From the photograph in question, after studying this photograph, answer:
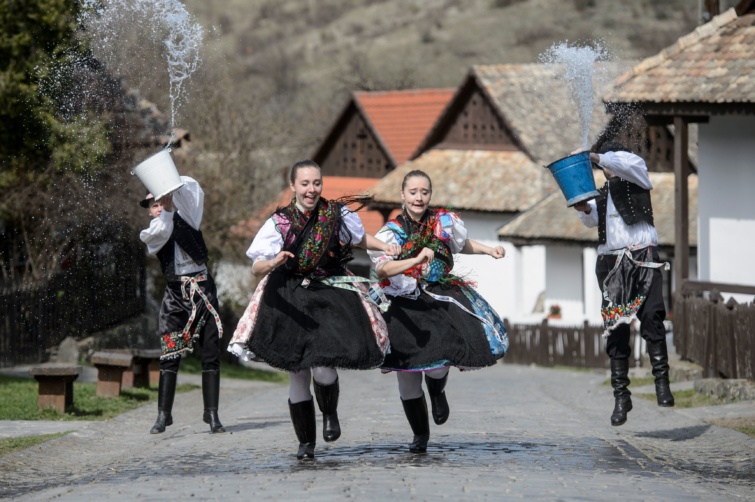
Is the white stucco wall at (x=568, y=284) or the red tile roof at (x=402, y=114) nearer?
the white stucco wall at (x=568, y=284)

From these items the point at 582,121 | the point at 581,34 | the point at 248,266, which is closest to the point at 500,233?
the point at 248,266

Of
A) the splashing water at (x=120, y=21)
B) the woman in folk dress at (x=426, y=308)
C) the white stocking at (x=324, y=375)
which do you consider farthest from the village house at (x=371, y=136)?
the white stocking at (x=324, y=375)

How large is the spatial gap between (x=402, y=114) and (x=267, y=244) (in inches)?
1585

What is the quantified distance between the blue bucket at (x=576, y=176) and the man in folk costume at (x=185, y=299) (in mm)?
2975

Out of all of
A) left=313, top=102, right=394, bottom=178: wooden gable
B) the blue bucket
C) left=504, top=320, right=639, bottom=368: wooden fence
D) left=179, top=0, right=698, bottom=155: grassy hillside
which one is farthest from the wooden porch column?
left=179, top=0, right=698, bottom=155: grassy hillside

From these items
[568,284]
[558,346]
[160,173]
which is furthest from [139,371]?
[568,284]

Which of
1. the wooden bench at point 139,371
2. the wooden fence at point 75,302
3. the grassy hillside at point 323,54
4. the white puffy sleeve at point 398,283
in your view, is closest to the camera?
the white puffy sleeve at point 398,283

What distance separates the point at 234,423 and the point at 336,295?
3.93m

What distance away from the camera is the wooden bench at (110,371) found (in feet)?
48.9

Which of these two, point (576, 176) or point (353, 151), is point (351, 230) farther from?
point (353, 151)

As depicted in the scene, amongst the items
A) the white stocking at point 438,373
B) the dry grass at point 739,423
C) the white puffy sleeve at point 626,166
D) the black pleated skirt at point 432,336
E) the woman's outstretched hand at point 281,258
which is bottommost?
the dry grass at point 739,423

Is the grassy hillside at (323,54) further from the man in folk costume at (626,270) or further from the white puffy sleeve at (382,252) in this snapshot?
the white puffy sleeve at (382,252)

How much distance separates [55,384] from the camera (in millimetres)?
13250

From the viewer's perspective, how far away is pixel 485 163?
1646 inches
